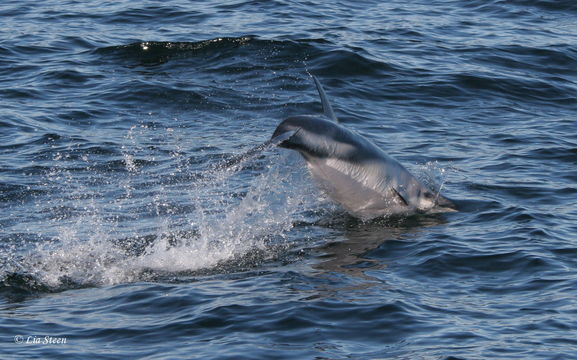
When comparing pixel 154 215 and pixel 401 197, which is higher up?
pixel 401 197

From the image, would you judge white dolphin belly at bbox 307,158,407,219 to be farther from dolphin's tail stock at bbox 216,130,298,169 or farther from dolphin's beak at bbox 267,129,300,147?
dolphin's tail stock at bbox 216,130,298,169

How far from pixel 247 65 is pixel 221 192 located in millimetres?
6275

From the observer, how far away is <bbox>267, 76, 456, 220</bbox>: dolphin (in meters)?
12.2

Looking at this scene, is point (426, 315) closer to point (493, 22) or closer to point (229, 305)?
point (229, 305)

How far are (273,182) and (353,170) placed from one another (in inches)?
72.7

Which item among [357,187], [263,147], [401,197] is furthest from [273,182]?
[263,147]

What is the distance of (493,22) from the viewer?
958 inches

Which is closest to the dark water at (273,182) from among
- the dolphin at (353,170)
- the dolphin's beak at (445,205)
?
the dolphin's beak at (445,205)

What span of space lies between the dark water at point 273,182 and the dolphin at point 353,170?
308mm

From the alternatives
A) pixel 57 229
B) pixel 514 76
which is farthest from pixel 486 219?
pixel 514 76

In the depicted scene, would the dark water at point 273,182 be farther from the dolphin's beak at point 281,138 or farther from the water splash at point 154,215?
the dolphin's beak at point 281,138

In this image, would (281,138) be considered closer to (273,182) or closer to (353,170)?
(353,170)

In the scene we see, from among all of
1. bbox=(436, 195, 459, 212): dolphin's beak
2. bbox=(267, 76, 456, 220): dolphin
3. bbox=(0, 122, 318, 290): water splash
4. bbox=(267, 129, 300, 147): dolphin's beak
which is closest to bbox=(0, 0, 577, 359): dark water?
bbox=(0, 122, 318, 290): water splash

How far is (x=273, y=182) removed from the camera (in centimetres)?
→ 1448
